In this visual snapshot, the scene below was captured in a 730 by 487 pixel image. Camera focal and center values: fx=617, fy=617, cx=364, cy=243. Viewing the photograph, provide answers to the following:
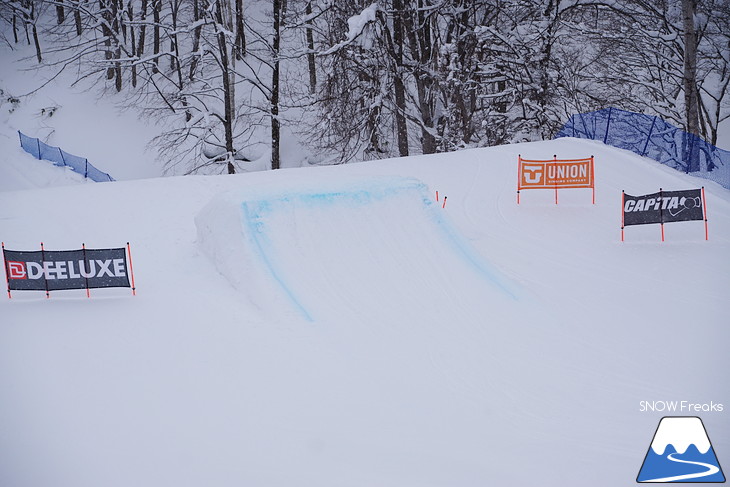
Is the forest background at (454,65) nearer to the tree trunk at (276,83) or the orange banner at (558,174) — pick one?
the tree trunk at (276,83)

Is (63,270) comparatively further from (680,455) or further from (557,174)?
(557,174)

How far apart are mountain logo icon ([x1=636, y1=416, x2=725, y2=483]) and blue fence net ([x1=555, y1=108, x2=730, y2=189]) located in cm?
1113

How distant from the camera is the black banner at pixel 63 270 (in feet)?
37.1

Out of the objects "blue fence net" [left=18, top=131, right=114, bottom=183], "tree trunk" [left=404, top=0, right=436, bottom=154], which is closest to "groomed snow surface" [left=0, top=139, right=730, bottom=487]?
"tree trunk" [left=404, top=0, right=436, bottom=154]

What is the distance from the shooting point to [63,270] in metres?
11.3

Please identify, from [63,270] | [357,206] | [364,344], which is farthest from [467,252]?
[63,270]

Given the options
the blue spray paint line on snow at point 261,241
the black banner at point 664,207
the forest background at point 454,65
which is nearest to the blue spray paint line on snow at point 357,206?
the blue spray paint line on snow at point 261,241

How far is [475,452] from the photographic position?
7098mm

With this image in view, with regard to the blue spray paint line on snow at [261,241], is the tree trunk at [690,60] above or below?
above

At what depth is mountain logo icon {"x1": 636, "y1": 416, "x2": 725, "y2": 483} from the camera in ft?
21.4

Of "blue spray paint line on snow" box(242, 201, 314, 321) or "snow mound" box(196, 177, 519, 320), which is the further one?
"snow mound" box(196, 177, 519, 320)

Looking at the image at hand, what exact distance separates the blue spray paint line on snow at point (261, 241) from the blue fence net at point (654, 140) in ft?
39.9

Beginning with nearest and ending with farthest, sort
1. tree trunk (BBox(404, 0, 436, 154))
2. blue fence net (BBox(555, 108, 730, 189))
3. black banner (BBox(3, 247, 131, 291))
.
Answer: black banner (BBox(3, 247, 131, 291)), blue fence net (BBox(555, 108, 730, 189)), tree trunk (BBox(404, 0, 436, 154))

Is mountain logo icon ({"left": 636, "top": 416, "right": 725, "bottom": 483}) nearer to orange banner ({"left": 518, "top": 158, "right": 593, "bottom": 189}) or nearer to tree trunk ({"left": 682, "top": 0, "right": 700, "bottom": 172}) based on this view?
orange banner ({"left": 518, "top": 158, "right": 593, "bottom": 189})
